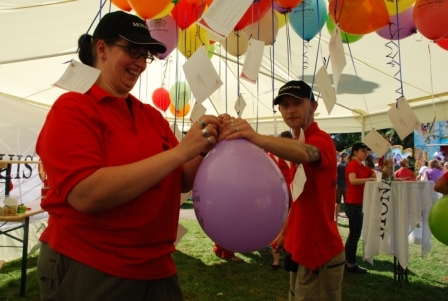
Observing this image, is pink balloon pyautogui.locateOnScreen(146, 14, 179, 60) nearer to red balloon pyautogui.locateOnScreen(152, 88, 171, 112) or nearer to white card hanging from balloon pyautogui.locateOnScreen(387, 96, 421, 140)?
white card hanging from balloon pyautogui.locateOnScreen(387, 96, 421, 140)

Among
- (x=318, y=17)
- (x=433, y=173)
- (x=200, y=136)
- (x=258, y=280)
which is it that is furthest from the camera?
(x=433, y=173)

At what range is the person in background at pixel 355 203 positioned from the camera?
3990 millimetres

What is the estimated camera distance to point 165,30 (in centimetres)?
266

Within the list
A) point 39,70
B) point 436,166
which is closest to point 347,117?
point 436,166

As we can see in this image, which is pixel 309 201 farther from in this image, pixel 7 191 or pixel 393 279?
pixel 7 191

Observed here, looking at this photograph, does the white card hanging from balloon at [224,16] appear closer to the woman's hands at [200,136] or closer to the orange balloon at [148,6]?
the woman's hands at [200,136]

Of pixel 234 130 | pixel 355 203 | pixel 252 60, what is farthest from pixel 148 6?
pixel 355 203

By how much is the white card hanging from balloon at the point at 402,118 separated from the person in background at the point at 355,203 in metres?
2.39

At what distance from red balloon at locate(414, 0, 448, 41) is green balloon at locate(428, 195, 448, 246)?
933 millimetres

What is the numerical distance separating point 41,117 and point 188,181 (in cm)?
479

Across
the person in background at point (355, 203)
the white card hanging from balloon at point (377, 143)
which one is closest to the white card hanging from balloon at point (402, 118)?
the white card hanging from balloon at point (377, 143)

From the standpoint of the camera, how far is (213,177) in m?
1.01

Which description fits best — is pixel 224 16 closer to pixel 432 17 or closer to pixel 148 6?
pixel 148 6

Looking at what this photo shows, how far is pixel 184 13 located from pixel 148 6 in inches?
28.2
